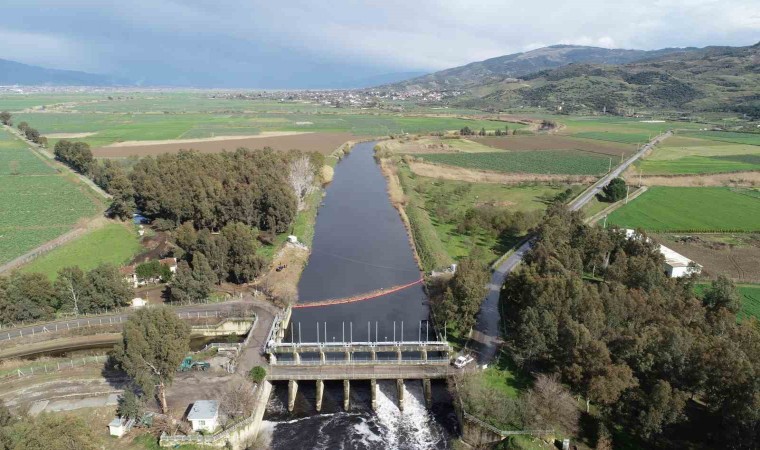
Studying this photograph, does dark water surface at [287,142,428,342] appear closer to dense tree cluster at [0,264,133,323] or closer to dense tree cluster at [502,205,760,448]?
dense tree cluster at [502,205,760,448]

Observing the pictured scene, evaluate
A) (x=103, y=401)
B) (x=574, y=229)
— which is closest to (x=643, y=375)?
(x=574, y=229)

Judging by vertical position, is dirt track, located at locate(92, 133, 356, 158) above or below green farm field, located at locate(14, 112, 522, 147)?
below

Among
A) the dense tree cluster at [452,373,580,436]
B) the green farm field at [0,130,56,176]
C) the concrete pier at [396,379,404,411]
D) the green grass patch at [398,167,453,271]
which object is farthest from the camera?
the green farm field at [0,130,56,176]

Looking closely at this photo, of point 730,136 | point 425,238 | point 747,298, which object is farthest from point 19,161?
point 730,136

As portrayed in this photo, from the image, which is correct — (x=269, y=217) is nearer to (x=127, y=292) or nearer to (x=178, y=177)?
(x=178, y=177)

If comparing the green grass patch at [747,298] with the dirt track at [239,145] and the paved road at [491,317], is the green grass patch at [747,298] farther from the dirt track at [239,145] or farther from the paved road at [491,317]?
the dirt track at [239,145]

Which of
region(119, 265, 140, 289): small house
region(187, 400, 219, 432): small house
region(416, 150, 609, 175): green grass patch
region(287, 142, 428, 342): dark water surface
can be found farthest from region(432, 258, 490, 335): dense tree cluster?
region(416, 150, 609, 175): green grass patch

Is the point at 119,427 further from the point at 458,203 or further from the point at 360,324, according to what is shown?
the point at 458,203
